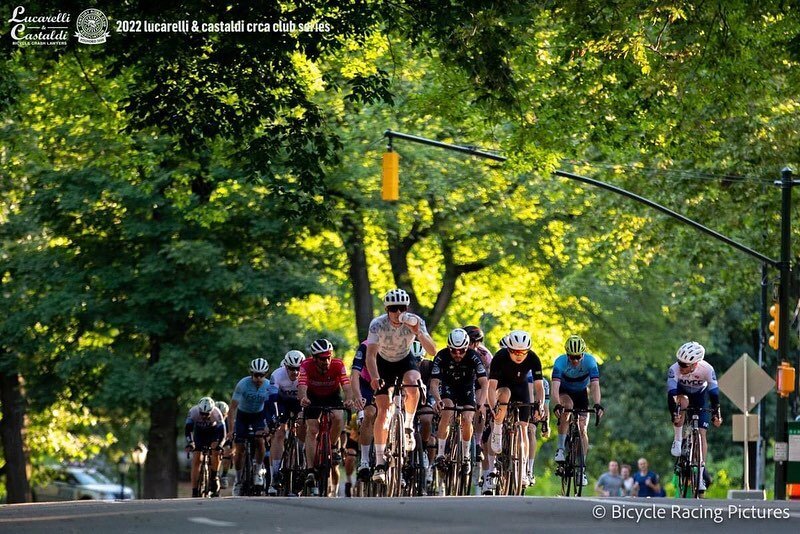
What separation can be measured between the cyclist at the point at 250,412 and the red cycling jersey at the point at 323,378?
2612mm

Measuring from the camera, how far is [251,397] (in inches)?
896

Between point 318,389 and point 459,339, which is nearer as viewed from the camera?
point 459,339

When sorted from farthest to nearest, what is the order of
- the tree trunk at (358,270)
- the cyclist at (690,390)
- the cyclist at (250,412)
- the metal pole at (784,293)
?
the tree trunk at (358,270) → the metal pole at (784,293) → the cyclist at (250,412) → the cyclist at (690,390)

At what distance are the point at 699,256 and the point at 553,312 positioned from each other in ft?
24.3

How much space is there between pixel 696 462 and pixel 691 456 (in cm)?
9

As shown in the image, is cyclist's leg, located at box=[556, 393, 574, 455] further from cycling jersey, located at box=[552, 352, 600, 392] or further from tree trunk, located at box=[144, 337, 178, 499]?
tree trunk, located at box=[144, 337, 178, 499]

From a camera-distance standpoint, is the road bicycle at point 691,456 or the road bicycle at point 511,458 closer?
the road bicycle at point 511,458

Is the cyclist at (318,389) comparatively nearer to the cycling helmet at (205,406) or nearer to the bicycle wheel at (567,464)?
the bicycle wheel at (567,464)

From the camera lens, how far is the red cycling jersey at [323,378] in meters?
19.8

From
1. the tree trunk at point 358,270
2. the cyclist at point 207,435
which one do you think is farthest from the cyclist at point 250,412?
the tree trunk at point 358,270

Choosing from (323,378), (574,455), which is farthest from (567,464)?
(323,378)

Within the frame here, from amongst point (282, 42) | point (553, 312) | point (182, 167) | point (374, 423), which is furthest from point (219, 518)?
point (553, 312)

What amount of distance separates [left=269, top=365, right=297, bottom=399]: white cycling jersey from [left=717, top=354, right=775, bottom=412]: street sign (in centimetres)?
850

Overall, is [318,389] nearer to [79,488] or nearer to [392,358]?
[392,358]
